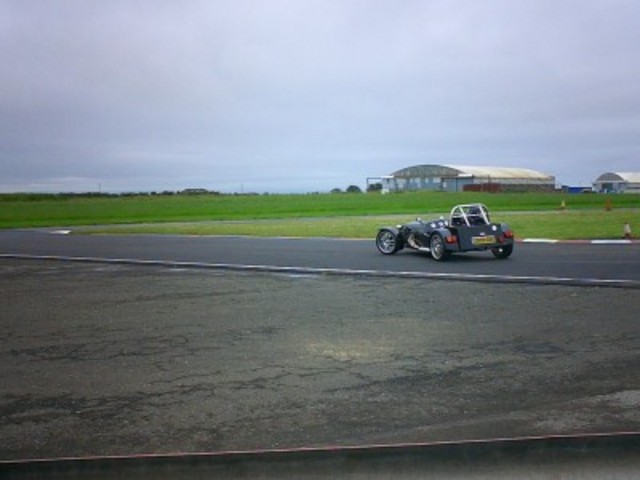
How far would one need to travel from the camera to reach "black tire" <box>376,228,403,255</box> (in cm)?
2000

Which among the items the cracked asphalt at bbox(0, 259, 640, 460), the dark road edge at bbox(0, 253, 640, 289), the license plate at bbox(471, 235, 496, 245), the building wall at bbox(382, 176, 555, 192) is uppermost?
the building wall at bbox(382, 176, 555, 192)

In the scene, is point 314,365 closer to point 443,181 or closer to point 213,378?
point 213,378

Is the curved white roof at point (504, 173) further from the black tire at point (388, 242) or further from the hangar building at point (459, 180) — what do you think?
the black tire at point (388, 242)

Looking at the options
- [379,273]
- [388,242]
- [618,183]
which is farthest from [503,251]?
[618,183]

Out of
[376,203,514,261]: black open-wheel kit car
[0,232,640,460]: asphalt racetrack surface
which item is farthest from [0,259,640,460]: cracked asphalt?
[376,203,514,261]: black open-wheel kit car

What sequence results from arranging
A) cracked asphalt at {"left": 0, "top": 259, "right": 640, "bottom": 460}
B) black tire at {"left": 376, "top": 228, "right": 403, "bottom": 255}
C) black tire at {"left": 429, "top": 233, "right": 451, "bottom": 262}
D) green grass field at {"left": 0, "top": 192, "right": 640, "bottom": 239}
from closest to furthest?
cracked asphalt at {"left": 0, "top": 259, "right": 640, "bottom": 460} < black tire at {"left": 429, "top": 233, "right": 451, "bottom": 262} < black tire at {"left": 376, "top": 228, "right": 403, "bottom": 255} < green grass field at {"left": 0, "top": 192, "right": 640, "bottom": 239}

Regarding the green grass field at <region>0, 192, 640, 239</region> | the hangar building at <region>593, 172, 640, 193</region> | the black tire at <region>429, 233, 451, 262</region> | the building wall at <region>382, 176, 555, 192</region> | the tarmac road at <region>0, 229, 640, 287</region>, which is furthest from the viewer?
the hangar building at <region>593, 172, 640, 193</region>

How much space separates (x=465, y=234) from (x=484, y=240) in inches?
19.1

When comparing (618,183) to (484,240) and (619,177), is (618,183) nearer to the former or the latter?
(619,177)

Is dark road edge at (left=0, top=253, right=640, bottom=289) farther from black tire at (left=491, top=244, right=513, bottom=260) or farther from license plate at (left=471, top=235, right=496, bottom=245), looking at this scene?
black tire at (left=491, top=244, right=513, bottom=260)

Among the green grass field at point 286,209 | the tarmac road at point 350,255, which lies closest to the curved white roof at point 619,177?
the green grass field at point 286,209

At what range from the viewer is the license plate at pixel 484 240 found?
58.6 ft

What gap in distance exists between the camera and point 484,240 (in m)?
17.9

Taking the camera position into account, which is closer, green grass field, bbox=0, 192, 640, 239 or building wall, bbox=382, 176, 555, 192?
green grass field, bbox=0, 192, 640, 239
